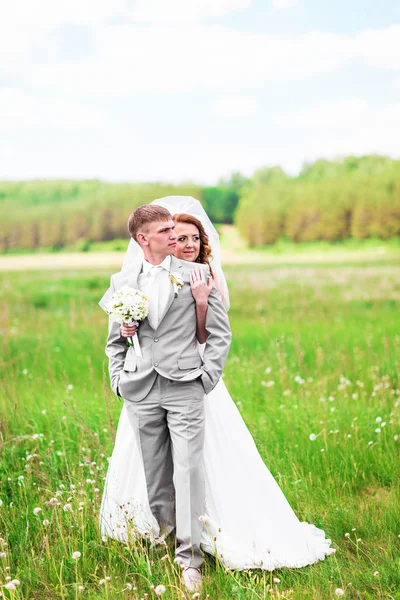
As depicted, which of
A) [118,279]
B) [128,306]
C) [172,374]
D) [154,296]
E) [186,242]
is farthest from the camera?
[186,242]

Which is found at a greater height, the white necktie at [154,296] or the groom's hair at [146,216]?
the groom's hair at [146,216]

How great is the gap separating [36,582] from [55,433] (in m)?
2.34

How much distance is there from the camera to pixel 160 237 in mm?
3848

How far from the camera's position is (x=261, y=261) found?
1302 inches

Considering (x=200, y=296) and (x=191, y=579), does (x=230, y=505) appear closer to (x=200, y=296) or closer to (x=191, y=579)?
(x=191, y=579)

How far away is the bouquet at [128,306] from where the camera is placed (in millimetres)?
3629

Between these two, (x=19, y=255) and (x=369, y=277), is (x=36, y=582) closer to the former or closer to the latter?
(x=369, y=277)

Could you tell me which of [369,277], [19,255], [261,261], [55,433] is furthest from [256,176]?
[55,433]

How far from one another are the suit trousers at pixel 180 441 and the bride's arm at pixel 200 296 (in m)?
0.29

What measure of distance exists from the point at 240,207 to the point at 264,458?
30.4 meters

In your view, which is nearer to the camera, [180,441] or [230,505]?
[180,441]

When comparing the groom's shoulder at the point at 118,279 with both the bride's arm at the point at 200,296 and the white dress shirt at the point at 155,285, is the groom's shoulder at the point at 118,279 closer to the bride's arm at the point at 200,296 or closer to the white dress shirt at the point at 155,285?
the white dress shirt at the point at 155,285

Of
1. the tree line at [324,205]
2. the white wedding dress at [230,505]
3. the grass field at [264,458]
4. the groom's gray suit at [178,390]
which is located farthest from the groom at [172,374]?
the tree line at [324,205]

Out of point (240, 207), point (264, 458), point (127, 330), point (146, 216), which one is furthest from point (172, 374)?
point (240, 207)
